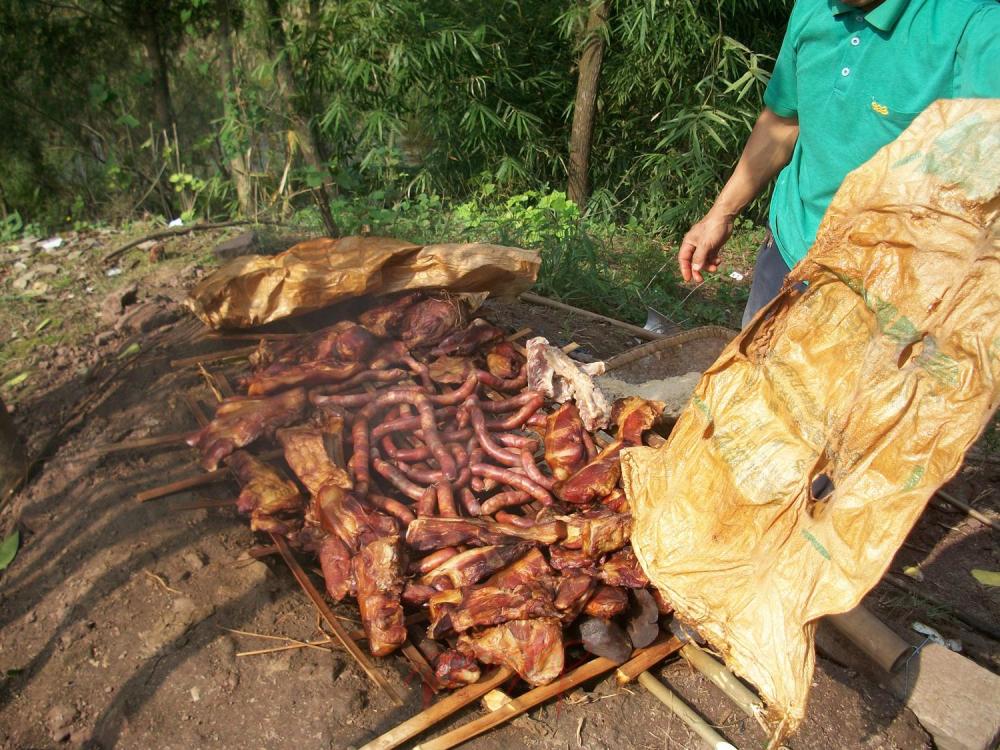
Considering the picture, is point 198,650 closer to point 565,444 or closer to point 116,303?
point 565,444

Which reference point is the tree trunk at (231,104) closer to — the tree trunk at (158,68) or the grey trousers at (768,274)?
the tree trunk at (158,68)

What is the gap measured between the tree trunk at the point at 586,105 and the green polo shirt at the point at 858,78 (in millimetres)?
5514

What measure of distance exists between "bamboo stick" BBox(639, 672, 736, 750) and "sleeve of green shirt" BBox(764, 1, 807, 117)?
2357mm

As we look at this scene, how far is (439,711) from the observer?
2275mm

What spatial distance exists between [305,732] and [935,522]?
3203 mm

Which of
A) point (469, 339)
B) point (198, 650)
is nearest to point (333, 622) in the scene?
point (198, 650)

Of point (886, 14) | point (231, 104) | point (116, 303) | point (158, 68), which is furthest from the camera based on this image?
point (158, 68)

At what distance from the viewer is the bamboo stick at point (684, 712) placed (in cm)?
235

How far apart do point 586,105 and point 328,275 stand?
580 cm

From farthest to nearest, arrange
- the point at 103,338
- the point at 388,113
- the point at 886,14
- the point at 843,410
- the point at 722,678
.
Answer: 1. the point at 388,113
2. the point at 103,338
3. the point at 722,678
4. the point at 886,14
5. the point at 843,410

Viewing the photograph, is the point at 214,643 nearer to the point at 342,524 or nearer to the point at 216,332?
the point at 342,524

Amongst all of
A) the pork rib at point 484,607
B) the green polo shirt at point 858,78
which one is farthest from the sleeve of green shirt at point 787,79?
the pork rib at point 484,607

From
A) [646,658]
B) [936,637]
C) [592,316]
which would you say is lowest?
[936,637]

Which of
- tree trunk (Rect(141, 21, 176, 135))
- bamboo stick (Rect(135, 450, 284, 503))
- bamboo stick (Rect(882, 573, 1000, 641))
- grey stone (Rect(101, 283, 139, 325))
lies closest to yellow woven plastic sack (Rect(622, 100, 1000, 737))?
bamboo stick (Rect(882, 573, 1000, 641))
